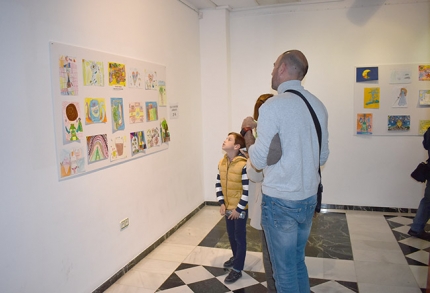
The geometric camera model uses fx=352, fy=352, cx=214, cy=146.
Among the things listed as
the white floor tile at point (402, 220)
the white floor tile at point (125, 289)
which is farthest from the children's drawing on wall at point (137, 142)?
the white floor tile at point (402, 220)

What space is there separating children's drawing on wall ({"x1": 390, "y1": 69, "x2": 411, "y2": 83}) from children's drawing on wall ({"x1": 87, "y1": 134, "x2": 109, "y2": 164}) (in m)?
3.45

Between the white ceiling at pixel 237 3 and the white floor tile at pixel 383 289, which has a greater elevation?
the white ceiling at pixel 237 3

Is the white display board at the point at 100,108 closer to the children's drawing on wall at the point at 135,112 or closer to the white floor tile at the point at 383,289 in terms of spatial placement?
the children's drawing on wall at the point at 135,112

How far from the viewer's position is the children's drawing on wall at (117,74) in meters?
2.75

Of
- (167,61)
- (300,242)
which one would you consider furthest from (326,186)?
(300,242)

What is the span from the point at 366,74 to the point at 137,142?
292 centimetres

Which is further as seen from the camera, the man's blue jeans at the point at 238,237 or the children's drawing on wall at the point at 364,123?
the children's drawing on wall at the point at 364,123

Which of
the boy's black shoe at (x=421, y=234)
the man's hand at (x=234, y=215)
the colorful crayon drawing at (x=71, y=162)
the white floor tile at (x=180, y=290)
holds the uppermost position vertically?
the colorful crayon drawing at (x=71, y=162)

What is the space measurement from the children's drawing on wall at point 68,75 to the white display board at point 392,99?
3366 mm

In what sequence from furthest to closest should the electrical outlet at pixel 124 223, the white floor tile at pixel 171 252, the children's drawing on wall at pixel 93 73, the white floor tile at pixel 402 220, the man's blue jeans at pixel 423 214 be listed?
the white floor tile at pixel 402 220 < the man's blue jeans at pixel 423 214 < the white floor tile at pixel 171 252 < the electrical outlet at pixel 124 223 < the children's drawing on wall at pixel 93 73

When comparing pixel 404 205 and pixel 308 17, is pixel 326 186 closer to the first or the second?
pixel 404 205

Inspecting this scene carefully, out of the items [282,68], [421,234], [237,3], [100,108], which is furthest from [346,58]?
[100,108]

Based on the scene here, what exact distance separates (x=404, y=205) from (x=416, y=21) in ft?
7.26

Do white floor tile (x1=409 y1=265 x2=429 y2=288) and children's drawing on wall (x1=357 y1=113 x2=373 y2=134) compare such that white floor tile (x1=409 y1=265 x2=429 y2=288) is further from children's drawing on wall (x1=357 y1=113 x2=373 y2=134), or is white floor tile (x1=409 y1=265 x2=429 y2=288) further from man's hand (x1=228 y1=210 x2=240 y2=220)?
children's drawing on wall (x1=357 y1=113 x2=373 y2=134)
